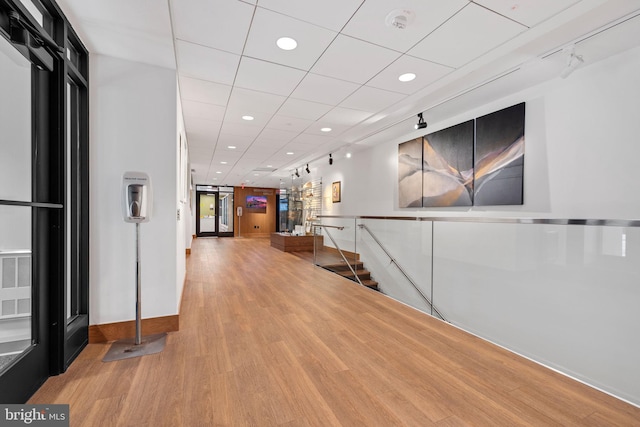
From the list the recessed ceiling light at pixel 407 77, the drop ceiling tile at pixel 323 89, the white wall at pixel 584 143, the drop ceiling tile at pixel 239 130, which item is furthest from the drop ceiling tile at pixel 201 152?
the white wall at pixel 584 143

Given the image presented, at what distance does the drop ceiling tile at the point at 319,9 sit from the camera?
207 centimetres

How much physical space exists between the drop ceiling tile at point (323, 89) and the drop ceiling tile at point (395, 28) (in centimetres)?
86

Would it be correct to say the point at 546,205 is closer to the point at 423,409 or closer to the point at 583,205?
the point at 583,205

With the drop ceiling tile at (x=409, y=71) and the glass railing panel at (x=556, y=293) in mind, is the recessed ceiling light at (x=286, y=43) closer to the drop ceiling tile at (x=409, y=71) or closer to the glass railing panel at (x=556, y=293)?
the drop ceiling tile at (x=409, y=71)

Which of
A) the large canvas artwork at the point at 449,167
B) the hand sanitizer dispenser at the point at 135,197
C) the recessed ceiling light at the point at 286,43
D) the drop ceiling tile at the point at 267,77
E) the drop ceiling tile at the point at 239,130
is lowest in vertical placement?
the hand sanitizer dispenser at the point at 135,197

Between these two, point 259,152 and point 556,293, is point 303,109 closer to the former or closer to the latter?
point 259,152

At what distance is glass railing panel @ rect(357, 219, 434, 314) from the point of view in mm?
4281

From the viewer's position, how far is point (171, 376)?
6.70 ft

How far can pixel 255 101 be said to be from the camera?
393 cm

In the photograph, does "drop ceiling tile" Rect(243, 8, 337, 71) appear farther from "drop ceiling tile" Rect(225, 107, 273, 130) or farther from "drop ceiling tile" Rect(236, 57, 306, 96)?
"drop ceiling tile" Rect(225, 107, 273, 130)

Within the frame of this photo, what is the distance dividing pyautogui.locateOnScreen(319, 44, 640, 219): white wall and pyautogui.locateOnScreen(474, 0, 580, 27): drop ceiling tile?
1.57 metres

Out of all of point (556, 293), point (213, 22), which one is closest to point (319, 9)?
point (213, 22)

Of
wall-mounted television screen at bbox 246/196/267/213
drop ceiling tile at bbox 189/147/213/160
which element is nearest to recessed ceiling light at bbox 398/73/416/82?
drop ceiling tile at bbox 189/147/213/160

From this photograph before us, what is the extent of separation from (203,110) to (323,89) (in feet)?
6.66
